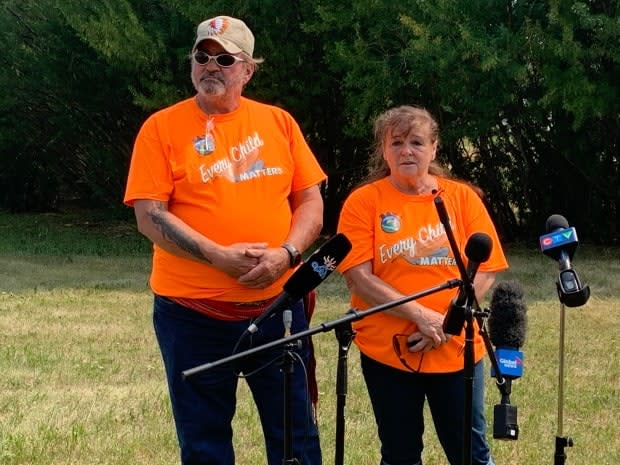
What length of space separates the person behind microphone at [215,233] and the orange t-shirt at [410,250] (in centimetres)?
25

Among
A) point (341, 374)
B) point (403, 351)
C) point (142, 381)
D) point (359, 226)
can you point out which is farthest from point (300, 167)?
point (142, 381)

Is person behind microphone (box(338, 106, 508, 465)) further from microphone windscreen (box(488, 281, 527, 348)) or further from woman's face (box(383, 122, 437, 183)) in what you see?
microphone windscreen (box(488, 281, 527, 348))

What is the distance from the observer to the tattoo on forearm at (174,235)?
3.59m

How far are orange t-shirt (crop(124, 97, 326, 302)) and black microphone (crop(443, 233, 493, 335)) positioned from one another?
44.7 inches

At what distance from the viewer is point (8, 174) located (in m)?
23.9

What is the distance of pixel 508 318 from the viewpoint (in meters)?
3.22

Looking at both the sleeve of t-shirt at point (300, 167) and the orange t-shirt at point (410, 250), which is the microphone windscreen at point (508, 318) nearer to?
the orange t-shirt at point (410, 250)

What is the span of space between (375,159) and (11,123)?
18381mm

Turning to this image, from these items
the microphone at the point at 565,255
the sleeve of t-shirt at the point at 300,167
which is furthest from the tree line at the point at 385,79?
the microphone at the point at 565,255

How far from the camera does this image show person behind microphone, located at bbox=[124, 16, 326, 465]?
3.66 m

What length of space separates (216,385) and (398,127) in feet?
4.09

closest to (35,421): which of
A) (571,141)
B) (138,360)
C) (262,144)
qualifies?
(138,360)

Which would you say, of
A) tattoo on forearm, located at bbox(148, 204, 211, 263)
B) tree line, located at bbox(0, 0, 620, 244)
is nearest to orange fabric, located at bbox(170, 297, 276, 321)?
tattoo on forearm, located at bbox(148, 204, 211, 263)

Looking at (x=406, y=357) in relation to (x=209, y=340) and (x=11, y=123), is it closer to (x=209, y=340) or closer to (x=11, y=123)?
(x=209, y=340)
